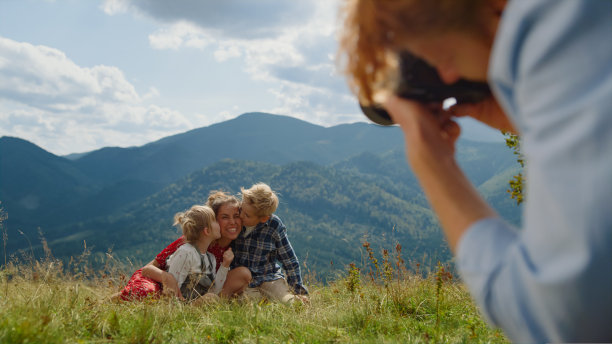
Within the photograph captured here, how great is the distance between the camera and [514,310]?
657mm

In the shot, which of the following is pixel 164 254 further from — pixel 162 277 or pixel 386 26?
pixel 386 26

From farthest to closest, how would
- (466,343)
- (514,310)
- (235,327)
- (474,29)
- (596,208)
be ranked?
(235,327), (466,343), (474,29), (514,310), (596,208)

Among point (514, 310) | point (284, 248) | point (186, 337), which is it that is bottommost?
point (186, 337)

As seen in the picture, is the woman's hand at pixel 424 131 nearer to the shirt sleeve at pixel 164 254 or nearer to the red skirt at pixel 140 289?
the red skirt at pixel 140 289

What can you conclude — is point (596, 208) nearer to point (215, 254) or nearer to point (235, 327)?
point (235, 327)

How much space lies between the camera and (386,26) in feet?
2.75

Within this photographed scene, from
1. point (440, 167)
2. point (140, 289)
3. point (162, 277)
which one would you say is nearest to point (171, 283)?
point (162, 277)

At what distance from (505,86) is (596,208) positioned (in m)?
0.25

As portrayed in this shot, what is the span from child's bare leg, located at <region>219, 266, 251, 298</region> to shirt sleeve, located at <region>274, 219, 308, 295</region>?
2.13ft

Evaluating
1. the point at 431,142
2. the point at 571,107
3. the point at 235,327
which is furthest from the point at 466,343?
the point at 571,107

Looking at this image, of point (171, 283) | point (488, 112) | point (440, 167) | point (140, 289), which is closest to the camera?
point (440, 167)

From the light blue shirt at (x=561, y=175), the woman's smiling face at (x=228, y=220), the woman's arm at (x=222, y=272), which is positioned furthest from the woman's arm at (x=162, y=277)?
the light blue shirt at (x=561, y=175)

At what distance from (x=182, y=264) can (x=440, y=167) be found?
4.60 metres

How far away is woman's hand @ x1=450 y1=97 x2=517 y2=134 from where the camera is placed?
1021 mm
